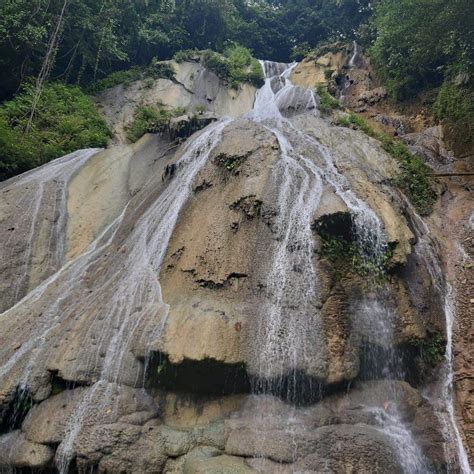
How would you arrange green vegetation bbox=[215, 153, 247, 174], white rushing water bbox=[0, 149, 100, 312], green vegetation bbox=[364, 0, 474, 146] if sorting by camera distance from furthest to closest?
green vegetation bbox=[364, 0, 474, 146] < green vegetation bbox=[215, 153, 247, 174] < white rushing water bbox=[0, 149, 100, 312]

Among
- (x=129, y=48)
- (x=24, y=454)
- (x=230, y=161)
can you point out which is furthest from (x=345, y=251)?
(x=129, y=48)

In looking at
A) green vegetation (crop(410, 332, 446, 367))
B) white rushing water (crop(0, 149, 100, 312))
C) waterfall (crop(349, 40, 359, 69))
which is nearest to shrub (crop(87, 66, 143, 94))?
white rushing water (crop(0, 149, 100, 312))

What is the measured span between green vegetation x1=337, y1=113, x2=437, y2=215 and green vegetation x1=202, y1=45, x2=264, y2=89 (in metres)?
12.5

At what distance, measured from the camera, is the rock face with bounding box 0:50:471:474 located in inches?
241

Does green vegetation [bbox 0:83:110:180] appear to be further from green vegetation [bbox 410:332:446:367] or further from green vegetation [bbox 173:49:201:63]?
green vegetation [bbox 410:332:446:367]

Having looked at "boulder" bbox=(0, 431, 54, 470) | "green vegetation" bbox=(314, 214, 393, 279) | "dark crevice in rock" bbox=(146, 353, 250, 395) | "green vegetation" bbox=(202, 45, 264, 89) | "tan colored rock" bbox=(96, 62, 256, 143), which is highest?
"green vegetation" bbox=(202, 45, 264, 89)

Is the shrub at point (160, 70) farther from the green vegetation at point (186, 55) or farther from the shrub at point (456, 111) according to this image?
the shrub at point (456, 111)

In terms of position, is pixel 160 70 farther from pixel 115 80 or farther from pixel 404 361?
pixel 404 361

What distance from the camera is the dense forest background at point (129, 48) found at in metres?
14.3

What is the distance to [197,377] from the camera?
22.5ft

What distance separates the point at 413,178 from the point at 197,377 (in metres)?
8.34

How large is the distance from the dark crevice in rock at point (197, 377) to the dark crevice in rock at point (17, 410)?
2.03 metres

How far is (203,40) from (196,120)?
1576 cm

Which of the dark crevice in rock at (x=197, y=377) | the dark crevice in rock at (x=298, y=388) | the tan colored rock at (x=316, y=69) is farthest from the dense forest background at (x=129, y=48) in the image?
the dark crevice in rock at (x=298, y=388)
